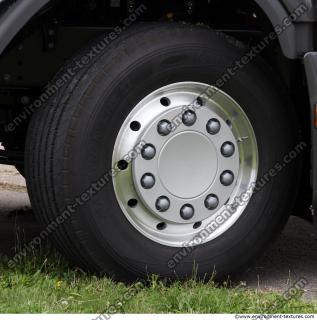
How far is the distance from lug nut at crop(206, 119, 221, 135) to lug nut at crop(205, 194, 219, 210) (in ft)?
0.96

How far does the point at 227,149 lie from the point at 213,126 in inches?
5.1

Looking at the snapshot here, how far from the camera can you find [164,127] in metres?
4.20

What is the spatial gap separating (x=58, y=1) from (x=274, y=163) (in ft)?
4.11

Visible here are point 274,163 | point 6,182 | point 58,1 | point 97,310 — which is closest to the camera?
point 97,310

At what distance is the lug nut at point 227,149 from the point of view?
14.2 ft

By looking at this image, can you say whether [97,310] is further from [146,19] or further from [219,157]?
[146,19]

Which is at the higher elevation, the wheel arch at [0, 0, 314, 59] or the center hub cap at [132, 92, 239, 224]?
the wheel arch at [0, 0, 314, 59]

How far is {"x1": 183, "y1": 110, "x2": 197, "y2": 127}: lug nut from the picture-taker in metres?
4.24

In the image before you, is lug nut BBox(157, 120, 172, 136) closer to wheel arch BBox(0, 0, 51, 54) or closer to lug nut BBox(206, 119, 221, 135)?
lug nut BBox(206, 119, 221, 135)

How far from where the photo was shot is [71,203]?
160 inches

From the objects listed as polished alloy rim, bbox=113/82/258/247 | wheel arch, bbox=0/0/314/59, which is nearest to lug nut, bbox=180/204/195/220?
polished alloy rim, bbox=113/82/258/247

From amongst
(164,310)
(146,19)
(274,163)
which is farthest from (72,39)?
(164,310)

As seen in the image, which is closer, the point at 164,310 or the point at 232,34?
the point at 164,310

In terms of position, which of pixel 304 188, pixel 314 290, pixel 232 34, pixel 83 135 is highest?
pixel 232 34
